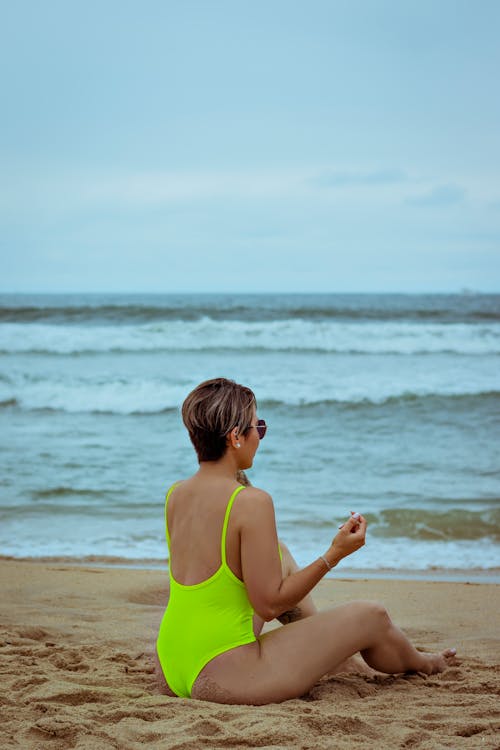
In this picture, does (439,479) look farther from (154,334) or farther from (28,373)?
(154,334)

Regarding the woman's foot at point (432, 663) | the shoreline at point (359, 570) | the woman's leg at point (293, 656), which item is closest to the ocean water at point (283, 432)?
the shoreline at point (359, 570)

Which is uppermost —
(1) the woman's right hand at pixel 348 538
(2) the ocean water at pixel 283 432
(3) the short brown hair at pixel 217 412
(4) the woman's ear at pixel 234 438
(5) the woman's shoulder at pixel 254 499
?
(3) the short brown hair at pixel 217 412

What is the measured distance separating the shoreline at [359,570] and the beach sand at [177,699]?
0.46 meters

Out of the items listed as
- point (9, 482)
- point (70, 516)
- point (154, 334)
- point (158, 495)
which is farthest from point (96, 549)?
point (154, 334)

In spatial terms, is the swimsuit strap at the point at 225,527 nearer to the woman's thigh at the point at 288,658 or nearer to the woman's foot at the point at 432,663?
the woman's thigh at the point at 288,658

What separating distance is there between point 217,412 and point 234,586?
632 millimetres

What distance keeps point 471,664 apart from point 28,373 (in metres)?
14.0

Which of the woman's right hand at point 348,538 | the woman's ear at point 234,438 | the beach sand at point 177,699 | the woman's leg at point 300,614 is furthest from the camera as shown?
the woman's leg at point 300,614

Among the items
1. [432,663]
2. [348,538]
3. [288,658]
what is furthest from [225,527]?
[432,663]

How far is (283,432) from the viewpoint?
11805mm

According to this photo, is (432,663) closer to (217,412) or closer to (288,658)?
(288,658)

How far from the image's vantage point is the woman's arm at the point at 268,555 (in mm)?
2963

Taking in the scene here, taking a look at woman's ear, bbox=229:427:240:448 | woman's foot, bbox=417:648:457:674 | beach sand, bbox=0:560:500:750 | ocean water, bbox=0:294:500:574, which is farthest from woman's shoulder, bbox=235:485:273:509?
ocean water, bbox=0:294:500:574

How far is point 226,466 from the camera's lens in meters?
3.15
